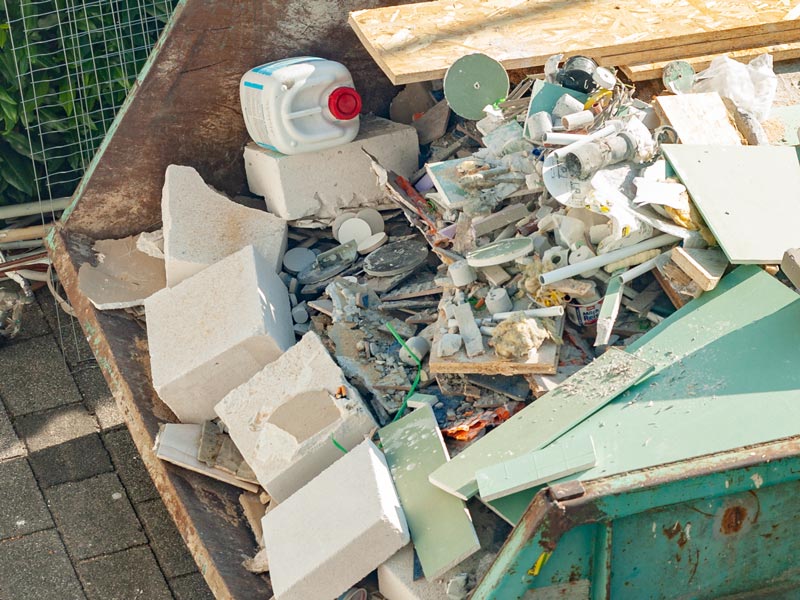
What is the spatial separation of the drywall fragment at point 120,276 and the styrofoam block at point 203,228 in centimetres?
27

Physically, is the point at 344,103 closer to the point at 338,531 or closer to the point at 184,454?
the point at 184,454

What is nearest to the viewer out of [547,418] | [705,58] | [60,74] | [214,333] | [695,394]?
[695,394]

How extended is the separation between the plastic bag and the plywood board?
362 millimetres

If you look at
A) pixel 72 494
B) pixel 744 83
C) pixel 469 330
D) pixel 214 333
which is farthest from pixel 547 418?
pixel 72 494

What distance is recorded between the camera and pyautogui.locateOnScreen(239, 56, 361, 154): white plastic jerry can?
15.6 ft

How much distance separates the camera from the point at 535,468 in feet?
10.3

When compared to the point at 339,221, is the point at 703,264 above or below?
above

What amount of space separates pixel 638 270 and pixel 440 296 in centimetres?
95

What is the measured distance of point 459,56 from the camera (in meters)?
4.72

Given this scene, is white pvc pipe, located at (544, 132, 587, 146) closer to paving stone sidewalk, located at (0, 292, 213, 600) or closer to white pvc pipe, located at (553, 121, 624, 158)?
white pvc pipe, located at (553, 121, 624, 158)

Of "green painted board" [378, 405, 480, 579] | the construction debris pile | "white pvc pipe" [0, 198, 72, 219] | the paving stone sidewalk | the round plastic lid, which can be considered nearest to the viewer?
"green painted board" [378, 405, 480, 579]

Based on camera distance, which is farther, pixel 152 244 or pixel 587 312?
pixel 152 244

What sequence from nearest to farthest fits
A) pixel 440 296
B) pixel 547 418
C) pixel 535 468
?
pixel 535 468
pixel 547 418
pixel 440 296

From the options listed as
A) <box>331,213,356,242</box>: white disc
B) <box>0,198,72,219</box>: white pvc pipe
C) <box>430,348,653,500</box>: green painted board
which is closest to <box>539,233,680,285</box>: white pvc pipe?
<box>430,348,653,500</box>: green painted board
